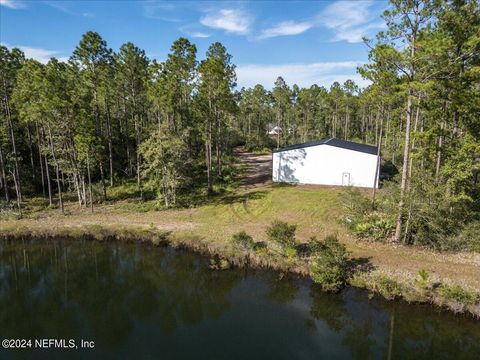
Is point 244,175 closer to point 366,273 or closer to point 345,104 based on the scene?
point 366,273

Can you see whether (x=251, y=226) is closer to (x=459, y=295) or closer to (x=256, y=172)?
(x=459, y=295)

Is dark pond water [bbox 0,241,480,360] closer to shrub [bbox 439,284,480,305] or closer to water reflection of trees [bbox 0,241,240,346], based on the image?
water reflection of trees [bbox 0,241,240,346]

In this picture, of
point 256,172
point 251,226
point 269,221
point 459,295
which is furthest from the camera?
point 256,172

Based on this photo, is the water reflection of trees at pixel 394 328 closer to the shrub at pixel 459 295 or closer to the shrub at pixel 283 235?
the shrub at pixel 459 295

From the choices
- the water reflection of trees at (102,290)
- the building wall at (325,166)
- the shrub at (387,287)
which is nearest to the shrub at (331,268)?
the shrub at (387,287)

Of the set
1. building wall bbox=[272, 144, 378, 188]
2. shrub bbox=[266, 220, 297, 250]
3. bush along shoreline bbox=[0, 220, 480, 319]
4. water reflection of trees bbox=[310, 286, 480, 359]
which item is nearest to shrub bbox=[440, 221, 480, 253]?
bush along shoreline bbox=[0, 220, 480, 319]

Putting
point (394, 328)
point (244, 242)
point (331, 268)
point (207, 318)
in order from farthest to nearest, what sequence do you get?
1. point (244, 242)
2. point (331, 268)
3. point (207, 318)
4. point (394, 328)

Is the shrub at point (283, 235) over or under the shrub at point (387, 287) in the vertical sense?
over

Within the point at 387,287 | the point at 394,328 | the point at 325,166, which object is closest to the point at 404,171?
the point at 387,287
